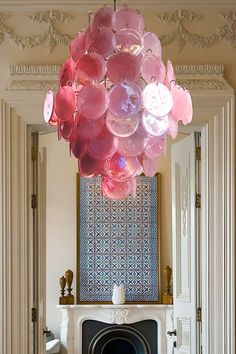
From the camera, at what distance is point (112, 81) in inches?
101

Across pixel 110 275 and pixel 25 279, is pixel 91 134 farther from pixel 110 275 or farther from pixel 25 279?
pixel 110 275

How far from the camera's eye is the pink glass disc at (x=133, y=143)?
8.40 ft

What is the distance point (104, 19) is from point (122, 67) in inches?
9.5

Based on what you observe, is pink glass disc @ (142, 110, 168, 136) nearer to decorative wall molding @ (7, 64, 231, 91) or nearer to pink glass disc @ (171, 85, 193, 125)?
pink glass disc @ (171, 85, 193, 125)

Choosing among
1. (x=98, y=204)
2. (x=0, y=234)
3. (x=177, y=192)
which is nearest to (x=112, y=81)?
(x=0, y=234)

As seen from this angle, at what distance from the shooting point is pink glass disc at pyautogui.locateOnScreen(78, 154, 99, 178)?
2660 mm

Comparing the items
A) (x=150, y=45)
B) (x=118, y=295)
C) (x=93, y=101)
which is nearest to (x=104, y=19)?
(x=150, y=45)

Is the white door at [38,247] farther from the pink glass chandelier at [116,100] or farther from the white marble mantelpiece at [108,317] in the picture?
the white marble mantelpiece at [108,317]

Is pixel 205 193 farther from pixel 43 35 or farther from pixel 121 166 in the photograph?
pixel 121 166

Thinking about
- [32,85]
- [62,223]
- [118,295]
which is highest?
[32,85]

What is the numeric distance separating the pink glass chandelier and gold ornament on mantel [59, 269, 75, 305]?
5.39m

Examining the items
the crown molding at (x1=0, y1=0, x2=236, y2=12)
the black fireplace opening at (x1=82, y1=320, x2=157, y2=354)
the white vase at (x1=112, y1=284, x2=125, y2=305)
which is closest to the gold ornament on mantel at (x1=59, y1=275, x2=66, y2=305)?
the black fireplace opening at (x1=82, y1=320, x2=157, y2=354)

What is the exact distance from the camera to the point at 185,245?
5.08 m

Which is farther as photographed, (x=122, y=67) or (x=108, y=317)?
(x=108, y=317)
